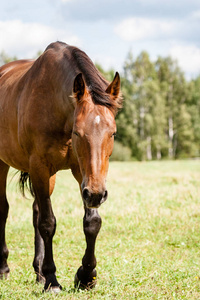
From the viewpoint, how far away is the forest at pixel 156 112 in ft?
169

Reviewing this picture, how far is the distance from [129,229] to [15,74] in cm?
379

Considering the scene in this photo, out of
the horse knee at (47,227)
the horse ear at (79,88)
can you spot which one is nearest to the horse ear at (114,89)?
the horse ear at (79,88)

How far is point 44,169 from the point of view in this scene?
4316 mm

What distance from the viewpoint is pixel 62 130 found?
421 cm

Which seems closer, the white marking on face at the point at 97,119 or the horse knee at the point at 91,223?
the white marking on face at the point at 97,119

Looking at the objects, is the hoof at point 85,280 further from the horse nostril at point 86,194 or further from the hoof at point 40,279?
the horse nostril at point 86,194

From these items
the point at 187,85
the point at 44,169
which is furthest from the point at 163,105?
the point at 44,169

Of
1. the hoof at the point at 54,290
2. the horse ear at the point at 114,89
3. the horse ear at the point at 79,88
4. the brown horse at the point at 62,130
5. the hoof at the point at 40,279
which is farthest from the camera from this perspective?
the hoof at the point at 40,279

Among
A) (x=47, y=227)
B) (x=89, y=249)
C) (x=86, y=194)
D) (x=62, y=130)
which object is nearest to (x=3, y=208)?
(x=47, y=227)

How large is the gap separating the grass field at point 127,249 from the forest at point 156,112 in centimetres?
3956

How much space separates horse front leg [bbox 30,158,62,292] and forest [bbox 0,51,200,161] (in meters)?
44.4

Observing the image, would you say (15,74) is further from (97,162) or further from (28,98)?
(97,162)

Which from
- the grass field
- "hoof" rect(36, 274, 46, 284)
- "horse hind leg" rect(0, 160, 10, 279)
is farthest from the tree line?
"hoof" rect(36, 274, 46, 284)

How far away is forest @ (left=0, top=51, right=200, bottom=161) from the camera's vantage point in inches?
2024
